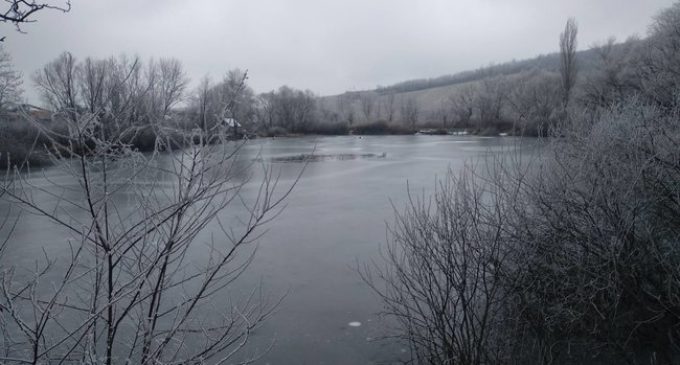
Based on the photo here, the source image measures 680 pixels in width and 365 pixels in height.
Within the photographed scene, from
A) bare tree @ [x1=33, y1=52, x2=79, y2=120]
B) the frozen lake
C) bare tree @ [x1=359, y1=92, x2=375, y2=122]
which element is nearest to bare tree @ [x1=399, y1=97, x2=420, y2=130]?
bare tree @ [x1=359, y1=92, x2=375, y2=122]

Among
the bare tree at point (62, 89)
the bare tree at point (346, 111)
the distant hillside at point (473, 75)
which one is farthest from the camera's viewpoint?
the distant hillside at point (473, 75)

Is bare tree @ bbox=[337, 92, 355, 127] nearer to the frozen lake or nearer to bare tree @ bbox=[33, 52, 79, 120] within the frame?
the frozen lake

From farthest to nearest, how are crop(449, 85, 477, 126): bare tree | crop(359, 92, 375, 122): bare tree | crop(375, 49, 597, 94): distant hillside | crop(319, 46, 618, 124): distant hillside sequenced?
crop(375, 49, 597, 94): distant hillside
crop(359, 92, 375, 122): bare tree
crop(319, 46, 618, 124): distant hillside
crop(449, 85, 477, 126): bare tree

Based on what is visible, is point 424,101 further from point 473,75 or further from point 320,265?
point 320,265

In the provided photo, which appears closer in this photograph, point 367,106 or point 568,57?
point 568,57

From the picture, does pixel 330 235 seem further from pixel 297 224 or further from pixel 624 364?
pixel 624 364

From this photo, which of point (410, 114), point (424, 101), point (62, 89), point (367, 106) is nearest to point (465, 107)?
point (410, 114)

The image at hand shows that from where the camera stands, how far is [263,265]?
895cm

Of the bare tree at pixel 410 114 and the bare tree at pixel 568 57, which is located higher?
the bare tree at pixel 568 57

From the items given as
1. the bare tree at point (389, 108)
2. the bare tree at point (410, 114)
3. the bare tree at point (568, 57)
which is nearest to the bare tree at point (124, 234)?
the bare tree at point (568, 57)

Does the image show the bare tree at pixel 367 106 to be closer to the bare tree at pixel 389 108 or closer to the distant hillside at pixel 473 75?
the bare tree at pixel 389 108

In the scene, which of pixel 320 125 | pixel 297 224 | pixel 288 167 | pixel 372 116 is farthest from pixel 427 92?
pixel 297 224

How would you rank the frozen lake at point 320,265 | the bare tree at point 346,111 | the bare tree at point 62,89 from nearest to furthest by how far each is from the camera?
the bare tree at point 62,89 → the frozen lake at point 320,265 → the bare tree at point 346,111

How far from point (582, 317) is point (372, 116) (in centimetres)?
7860
